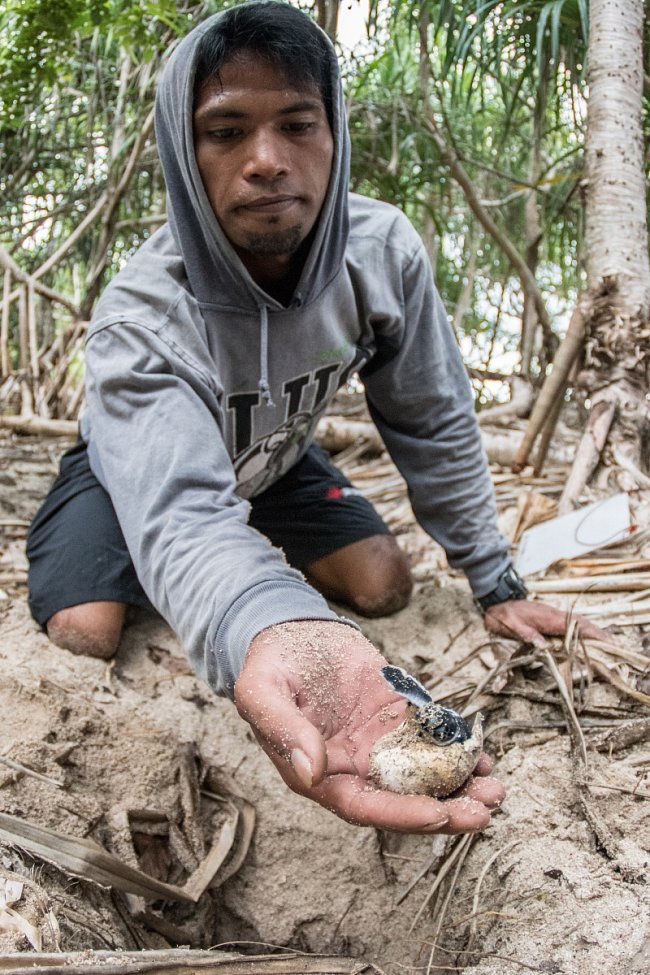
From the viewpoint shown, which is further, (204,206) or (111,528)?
(111,528)

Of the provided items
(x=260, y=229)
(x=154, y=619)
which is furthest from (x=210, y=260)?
(x=154, y=619)

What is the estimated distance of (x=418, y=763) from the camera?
1026 mm

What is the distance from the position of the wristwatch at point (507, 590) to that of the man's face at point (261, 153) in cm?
92

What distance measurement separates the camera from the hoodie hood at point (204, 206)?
1.47 metres

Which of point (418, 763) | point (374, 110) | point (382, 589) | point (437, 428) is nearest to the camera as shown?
point (418, 763)

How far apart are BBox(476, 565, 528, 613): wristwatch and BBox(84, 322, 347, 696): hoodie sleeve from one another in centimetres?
84

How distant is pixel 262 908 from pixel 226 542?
2.29 ft

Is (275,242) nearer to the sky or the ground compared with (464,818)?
nearer to the sky

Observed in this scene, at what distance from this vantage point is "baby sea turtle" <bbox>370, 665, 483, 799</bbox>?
3.35 feet

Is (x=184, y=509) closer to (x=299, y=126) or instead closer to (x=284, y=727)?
(x=284, y=727)

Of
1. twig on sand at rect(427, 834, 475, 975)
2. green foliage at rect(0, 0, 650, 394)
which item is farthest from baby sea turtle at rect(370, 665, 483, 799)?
green foliage at rect(0, 0, 650, 394)

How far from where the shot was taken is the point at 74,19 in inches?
131

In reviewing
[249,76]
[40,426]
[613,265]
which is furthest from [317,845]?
[40,426]

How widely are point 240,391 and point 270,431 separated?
8.2 inches
